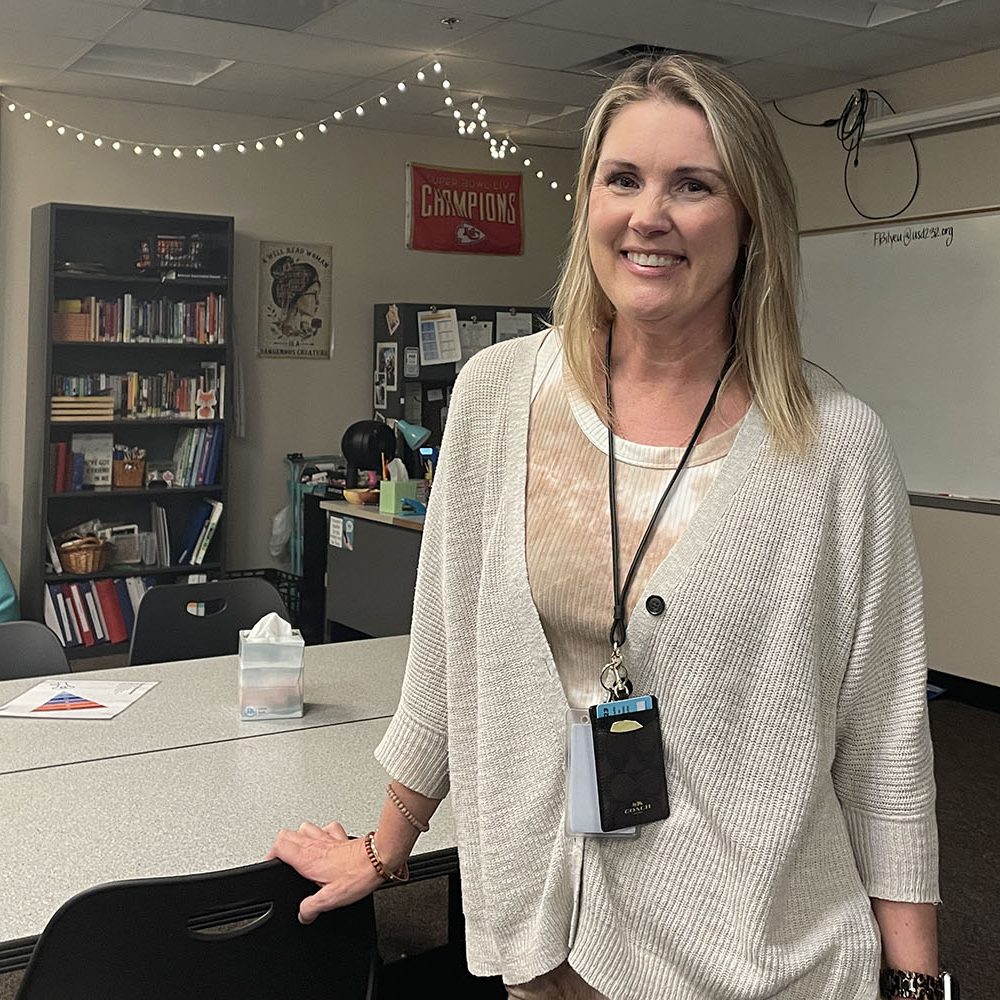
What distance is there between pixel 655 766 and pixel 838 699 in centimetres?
19

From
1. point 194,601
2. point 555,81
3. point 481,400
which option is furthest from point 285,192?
point 481,400

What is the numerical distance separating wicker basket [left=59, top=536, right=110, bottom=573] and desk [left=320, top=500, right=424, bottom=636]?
3.86 ft

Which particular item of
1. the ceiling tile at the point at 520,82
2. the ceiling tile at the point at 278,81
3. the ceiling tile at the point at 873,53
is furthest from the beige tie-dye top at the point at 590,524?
the ceiling tile at the point at 278,81

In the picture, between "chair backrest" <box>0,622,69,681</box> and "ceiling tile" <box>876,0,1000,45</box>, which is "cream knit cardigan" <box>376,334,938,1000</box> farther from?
"ceiling tile" <box>876,0,1000,45</box>

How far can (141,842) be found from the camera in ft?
6.19

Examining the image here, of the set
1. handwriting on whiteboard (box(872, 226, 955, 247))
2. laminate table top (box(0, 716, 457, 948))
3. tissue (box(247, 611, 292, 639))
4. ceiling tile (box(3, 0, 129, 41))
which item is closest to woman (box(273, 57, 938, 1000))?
laminate table top (box(0, 716, 457, 948))

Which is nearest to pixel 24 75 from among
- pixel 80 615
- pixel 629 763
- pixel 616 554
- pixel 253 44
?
pixel 253 44

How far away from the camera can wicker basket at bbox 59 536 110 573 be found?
19.9 ft

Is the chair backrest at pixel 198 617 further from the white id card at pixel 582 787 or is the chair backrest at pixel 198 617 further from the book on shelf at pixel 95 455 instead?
the book on shelf at pixel 95 455

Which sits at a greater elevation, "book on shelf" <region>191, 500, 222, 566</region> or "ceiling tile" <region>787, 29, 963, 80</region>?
"ceiling tile" <region>787, 29, 963, 80</region>

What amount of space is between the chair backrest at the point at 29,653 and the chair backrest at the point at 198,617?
298 millimetres

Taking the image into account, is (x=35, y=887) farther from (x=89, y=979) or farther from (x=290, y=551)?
(x=290, y=551)

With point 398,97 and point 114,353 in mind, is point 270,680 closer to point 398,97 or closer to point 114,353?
point 114,353

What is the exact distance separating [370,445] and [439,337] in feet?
3.56
